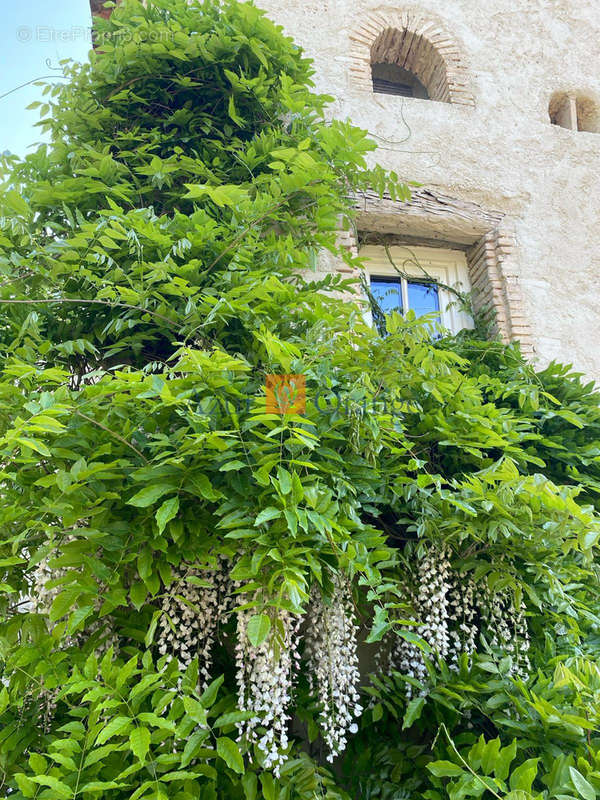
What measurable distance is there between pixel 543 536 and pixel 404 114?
3384 mm

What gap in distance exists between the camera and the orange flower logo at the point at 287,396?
6.79ft

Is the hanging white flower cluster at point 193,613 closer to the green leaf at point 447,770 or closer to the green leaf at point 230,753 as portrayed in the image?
the green leaf at point 230,753

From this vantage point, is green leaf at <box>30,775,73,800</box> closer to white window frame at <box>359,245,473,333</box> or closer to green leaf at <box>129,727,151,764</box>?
green leaf at <box>129,727,151,764</box>

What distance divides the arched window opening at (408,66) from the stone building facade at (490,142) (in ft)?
0.04

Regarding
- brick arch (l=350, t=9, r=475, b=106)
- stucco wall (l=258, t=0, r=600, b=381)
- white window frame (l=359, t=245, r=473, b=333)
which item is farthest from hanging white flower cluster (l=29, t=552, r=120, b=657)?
brick arch (l=350, t=9, r=475, b=106)

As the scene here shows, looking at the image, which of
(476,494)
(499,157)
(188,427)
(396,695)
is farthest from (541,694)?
(499,157)

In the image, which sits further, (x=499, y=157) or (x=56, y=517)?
(x=499, y=157)

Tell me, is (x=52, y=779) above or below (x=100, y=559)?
below

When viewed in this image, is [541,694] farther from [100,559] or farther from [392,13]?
[392,13]

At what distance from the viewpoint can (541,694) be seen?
7.38 ft

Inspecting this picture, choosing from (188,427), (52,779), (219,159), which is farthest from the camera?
(219,159)

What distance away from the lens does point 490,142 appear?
15.2 ft

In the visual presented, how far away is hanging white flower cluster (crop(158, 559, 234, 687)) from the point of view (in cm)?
228

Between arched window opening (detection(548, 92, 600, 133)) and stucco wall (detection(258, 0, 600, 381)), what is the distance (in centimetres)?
7
